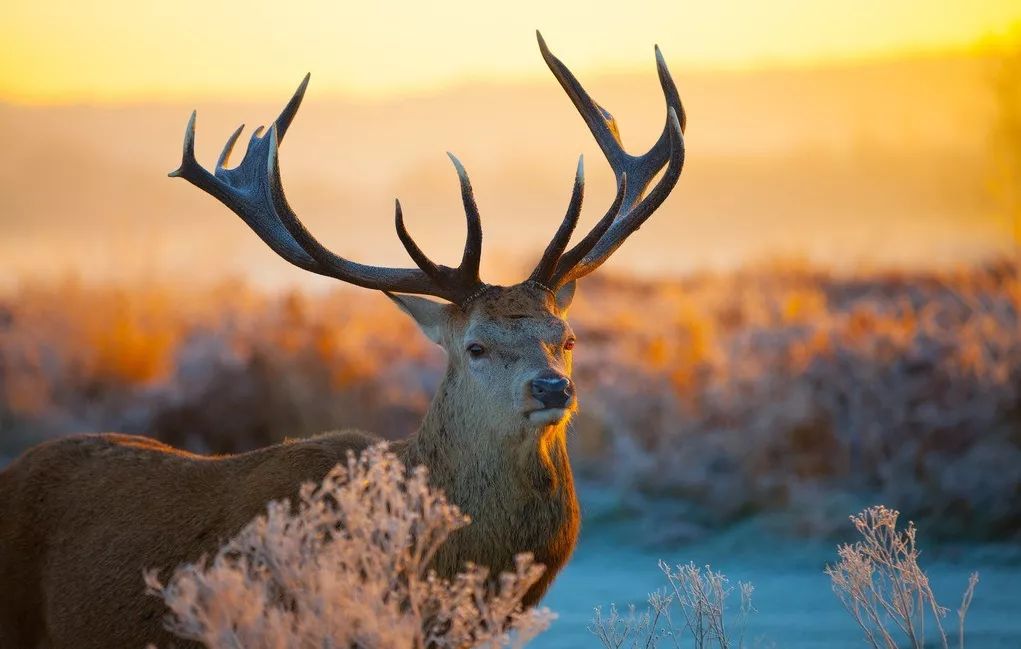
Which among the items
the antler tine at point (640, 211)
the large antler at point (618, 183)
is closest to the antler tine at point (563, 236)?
the large antler at point (618, 183)

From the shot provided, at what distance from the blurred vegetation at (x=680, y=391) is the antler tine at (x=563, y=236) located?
4.64 metres

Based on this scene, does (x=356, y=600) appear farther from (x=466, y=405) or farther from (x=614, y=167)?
(x=614, y=167)

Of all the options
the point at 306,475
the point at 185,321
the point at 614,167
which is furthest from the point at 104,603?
the point at 185,321

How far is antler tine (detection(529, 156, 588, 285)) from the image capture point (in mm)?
6176

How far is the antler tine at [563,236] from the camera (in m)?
6.18

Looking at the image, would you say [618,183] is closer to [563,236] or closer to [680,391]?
[563,236]

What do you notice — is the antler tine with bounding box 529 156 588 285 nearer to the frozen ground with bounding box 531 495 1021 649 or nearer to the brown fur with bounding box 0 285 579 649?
the brown fur with bounding box 0 285 579 649

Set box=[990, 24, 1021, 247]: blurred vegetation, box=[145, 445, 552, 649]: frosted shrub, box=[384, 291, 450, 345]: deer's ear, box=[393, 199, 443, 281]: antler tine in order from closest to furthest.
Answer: box=[145, 445, 552, 649]: frosted shrub → box=[393, 199, 443, 281]: antler tine → box=[384, 291, 450, 345]: deer's ear → box=[990, 24, 1021, 247]: blurred vegetation

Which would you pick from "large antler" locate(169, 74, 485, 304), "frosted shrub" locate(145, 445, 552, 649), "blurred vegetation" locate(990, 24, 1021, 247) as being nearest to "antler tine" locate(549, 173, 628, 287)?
"large antler" locate(169, 74, 485, 304)

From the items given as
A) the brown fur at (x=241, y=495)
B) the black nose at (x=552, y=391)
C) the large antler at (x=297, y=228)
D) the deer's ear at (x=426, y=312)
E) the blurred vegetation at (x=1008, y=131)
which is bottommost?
the brown fur at (x=241, y=495)

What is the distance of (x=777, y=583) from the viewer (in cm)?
946

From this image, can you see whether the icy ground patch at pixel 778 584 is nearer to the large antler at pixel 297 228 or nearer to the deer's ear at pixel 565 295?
the deer's ear at pixel 565 295

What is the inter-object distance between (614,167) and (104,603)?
135 inches

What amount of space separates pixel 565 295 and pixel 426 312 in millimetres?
713
